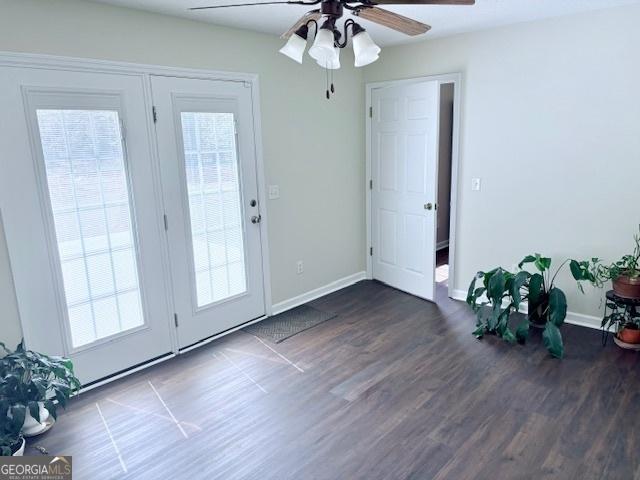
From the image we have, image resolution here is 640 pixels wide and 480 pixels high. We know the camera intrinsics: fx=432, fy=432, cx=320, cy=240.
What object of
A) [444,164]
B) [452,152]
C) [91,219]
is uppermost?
[452,152]

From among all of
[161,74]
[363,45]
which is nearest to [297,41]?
[363,45]

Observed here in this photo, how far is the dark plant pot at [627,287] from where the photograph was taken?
2975 millimetres

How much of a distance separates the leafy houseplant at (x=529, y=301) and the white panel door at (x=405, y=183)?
0.78 meters

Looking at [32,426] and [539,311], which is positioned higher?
[539,311]

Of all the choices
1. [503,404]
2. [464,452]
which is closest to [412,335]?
[503,404]

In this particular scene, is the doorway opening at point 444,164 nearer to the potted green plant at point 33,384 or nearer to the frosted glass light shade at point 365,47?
the frosted glass light shade at point 365,47

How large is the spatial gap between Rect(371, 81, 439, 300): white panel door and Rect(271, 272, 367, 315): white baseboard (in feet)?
0.97

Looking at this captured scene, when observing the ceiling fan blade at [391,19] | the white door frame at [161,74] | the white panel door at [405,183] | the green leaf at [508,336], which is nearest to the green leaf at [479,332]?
the green leaf at [508,336]

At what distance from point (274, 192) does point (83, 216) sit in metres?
1.55

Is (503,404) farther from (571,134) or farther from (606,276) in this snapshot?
(571,134)

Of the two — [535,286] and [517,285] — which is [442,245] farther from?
[517,285]

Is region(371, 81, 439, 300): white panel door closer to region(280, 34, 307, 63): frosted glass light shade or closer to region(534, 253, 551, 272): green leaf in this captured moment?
region(534, 253, 551, 272): green leaf

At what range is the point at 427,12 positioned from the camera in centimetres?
300

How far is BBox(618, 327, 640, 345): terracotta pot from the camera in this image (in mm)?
3080
